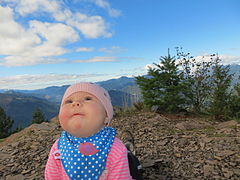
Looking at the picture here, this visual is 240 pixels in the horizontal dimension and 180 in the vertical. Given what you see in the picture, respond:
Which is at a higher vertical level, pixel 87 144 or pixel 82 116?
pixel 82 116

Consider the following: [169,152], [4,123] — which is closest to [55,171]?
[169,152]

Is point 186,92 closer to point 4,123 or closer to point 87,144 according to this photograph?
point 87,144

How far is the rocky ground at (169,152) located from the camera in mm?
3619

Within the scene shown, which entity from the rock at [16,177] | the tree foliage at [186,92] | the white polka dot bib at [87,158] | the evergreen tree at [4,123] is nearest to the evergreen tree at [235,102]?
the tree foliage at [186,92]

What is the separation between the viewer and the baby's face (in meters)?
1.89

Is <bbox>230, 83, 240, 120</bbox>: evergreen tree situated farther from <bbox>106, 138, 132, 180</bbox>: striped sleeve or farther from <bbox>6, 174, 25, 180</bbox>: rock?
<bbox>6, 174, 25, 180</bbox>: rock

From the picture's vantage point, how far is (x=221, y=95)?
8078 mm

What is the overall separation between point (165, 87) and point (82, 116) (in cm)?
720

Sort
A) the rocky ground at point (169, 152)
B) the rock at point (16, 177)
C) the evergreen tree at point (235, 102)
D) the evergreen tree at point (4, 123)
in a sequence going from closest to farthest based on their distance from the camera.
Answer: the rocky ground at point (169, 152) → the rock at point (16, 177) → the evergreen tree at point (235, 102) → the evergreen tree at point (4, 123)

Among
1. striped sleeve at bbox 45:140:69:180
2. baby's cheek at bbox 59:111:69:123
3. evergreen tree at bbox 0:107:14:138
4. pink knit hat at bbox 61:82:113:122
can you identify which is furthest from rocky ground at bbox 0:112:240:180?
evergreen tree at bbox 0:107:14:138

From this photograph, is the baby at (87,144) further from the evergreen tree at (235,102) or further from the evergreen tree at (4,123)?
the evergreen tree at (4,123)

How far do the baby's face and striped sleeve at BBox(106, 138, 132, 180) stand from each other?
294 millimetres

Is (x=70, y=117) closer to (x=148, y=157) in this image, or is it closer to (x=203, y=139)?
(x=148, y=157)

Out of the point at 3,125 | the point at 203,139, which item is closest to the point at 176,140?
the point at 203,139
